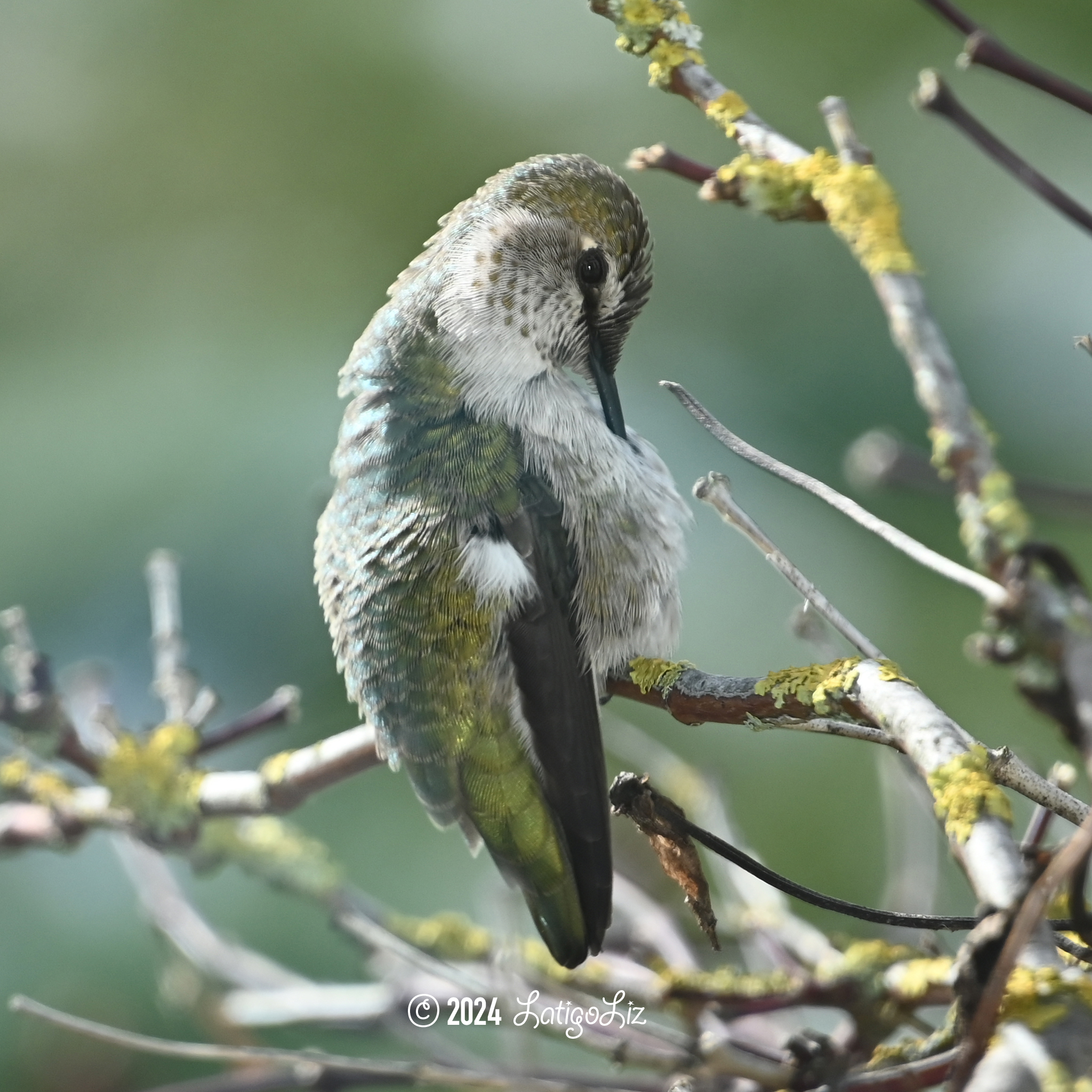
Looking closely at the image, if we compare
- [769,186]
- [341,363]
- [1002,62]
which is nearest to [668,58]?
[769,186]

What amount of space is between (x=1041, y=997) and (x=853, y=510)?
0.33 m

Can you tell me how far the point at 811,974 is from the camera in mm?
1245

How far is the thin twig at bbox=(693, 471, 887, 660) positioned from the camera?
0.77 meters

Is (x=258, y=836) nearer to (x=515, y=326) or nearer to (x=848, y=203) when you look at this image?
(x=515, y=326)

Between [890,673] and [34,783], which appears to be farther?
[34,783]

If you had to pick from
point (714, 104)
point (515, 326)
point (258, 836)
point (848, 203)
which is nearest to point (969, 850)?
point (848, 203)

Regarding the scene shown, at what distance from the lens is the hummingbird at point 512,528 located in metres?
1.32

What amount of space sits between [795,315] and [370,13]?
232 cm

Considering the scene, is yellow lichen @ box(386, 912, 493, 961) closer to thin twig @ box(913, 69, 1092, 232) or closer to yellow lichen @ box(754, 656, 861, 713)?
yellow lichen @ box(754, 656, 861, 713)

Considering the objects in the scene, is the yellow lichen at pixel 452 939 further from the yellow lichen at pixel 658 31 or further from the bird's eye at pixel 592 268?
the yellow lichen at pixel 658 31

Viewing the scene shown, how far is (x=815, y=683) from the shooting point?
2.65 ft

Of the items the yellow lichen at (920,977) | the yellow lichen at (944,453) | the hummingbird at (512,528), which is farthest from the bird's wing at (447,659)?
the yellow lichen at (944,453)

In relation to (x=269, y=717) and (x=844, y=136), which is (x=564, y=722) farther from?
(x=844, y=136)

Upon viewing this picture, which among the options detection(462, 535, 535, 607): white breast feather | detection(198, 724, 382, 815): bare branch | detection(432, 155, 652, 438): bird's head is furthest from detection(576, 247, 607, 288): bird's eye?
detection(198, 724, 382, 815): bare branch
